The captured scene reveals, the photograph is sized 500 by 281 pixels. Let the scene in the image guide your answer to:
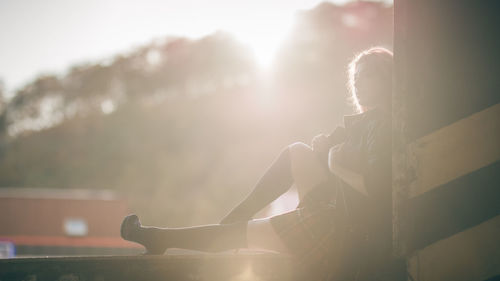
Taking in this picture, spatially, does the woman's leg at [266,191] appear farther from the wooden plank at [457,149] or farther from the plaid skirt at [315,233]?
the wooden plank at [457,149]

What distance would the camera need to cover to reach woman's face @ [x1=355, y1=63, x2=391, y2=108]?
1979mm

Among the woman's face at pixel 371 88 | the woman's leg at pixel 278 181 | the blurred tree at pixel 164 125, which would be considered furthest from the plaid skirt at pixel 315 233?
the blurred tree at pixel 164 125

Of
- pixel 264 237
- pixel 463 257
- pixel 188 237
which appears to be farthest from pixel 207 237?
pixel 463 257

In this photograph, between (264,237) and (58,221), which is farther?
(58,221)

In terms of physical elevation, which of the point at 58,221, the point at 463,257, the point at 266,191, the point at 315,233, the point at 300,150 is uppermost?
the point at 58,221

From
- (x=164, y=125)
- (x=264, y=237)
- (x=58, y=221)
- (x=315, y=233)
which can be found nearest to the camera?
(x=315, y=233)

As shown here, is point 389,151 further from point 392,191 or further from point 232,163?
point 232,163

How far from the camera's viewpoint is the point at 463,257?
1.47m

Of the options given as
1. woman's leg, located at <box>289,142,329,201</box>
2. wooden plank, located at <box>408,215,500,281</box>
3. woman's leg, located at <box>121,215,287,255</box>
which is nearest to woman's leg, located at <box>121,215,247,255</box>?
woman's leg, located at <box>121,215,287,255</box>

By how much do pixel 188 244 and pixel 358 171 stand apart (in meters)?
0.79

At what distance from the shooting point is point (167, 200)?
24078 millimetres

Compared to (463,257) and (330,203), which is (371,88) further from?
(463,257)

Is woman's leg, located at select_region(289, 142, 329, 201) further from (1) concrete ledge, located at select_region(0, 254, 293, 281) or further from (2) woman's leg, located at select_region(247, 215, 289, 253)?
(1) concrete ledge, located at select_region(0, 254, 293, 281)

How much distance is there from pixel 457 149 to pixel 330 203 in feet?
2.21
